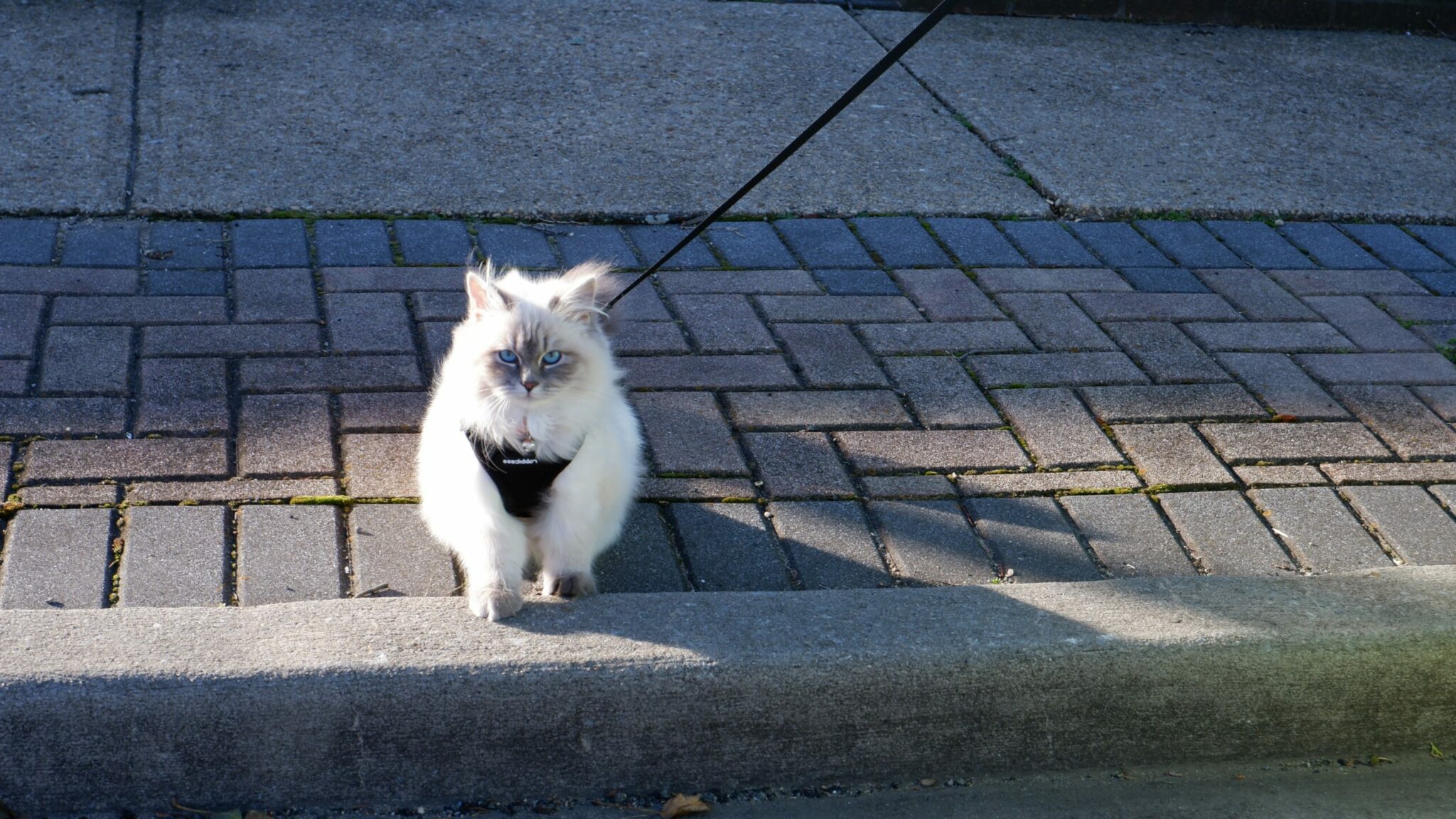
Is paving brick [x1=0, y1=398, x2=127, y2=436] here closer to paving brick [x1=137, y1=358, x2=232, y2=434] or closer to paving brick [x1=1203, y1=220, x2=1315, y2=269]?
paving brick [x1=137, y1=358, x2=232, y2=434]

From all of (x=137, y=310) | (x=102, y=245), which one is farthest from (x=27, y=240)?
(x=137, y=310)

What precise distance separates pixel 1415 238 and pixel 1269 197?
21.4 inches

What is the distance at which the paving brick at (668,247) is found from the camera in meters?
4.21

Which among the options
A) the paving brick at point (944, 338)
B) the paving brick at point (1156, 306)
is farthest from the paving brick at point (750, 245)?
the paving brick at point (1156, 306)

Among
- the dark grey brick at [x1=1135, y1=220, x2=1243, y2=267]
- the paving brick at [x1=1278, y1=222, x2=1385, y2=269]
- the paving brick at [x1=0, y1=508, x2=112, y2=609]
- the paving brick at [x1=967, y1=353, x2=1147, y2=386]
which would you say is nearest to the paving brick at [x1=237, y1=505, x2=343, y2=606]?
the paving brick at [x1=0, y1=508, x2=112, y2=609]

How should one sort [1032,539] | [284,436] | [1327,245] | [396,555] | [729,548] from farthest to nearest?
[1327,245] < [284,436] < [1032,539] < [729,548] < [396,555]

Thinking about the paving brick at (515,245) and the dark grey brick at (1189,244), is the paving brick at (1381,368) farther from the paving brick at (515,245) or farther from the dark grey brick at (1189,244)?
the paving brick at (515,245)

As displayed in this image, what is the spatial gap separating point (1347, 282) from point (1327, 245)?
0.33m

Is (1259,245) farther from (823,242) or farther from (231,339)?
(231,339)

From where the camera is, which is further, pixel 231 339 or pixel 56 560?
pixel 231 339

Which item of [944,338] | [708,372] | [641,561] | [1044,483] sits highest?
[944,338]

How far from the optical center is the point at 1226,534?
121 inches

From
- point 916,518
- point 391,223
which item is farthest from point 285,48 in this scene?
point 916,518

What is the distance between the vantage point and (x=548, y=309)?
2.54m
